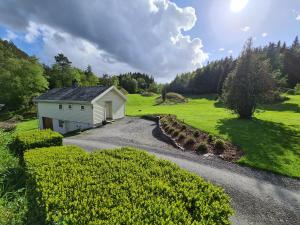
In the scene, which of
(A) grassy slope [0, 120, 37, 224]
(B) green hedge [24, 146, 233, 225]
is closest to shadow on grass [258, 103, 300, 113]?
(B) green hedge [24, 146, 233, 225]

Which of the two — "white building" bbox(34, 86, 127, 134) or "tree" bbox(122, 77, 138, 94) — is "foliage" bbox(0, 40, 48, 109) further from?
"tree" bbox(122, 77, 138, 94)

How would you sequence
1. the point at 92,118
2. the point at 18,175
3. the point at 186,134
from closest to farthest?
the point at 18,175
the point at 186,134
the point at 92,118

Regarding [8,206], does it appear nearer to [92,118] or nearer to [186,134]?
[186,134]

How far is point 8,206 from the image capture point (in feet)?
19.2

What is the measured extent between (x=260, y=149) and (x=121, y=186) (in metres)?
11.6

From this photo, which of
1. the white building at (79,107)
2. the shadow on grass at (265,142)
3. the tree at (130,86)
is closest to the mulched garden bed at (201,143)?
the shadow on grass at (265,142)

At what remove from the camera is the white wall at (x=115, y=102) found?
2618 cm

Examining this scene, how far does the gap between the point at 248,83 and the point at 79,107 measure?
20.0 meters

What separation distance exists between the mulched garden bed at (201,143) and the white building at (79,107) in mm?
10005

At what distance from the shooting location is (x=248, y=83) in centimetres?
2202

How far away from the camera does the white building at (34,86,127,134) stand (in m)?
24.9

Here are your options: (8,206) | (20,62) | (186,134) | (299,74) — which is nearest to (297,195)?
(186,134)

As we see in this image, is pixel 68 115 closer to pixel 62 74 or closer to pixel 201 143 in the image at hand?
pixel 201 143

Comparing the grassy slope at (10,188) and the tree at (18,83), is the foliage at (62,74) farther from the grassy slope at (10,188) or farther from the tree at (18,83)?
the grassy slope at (10,188)
